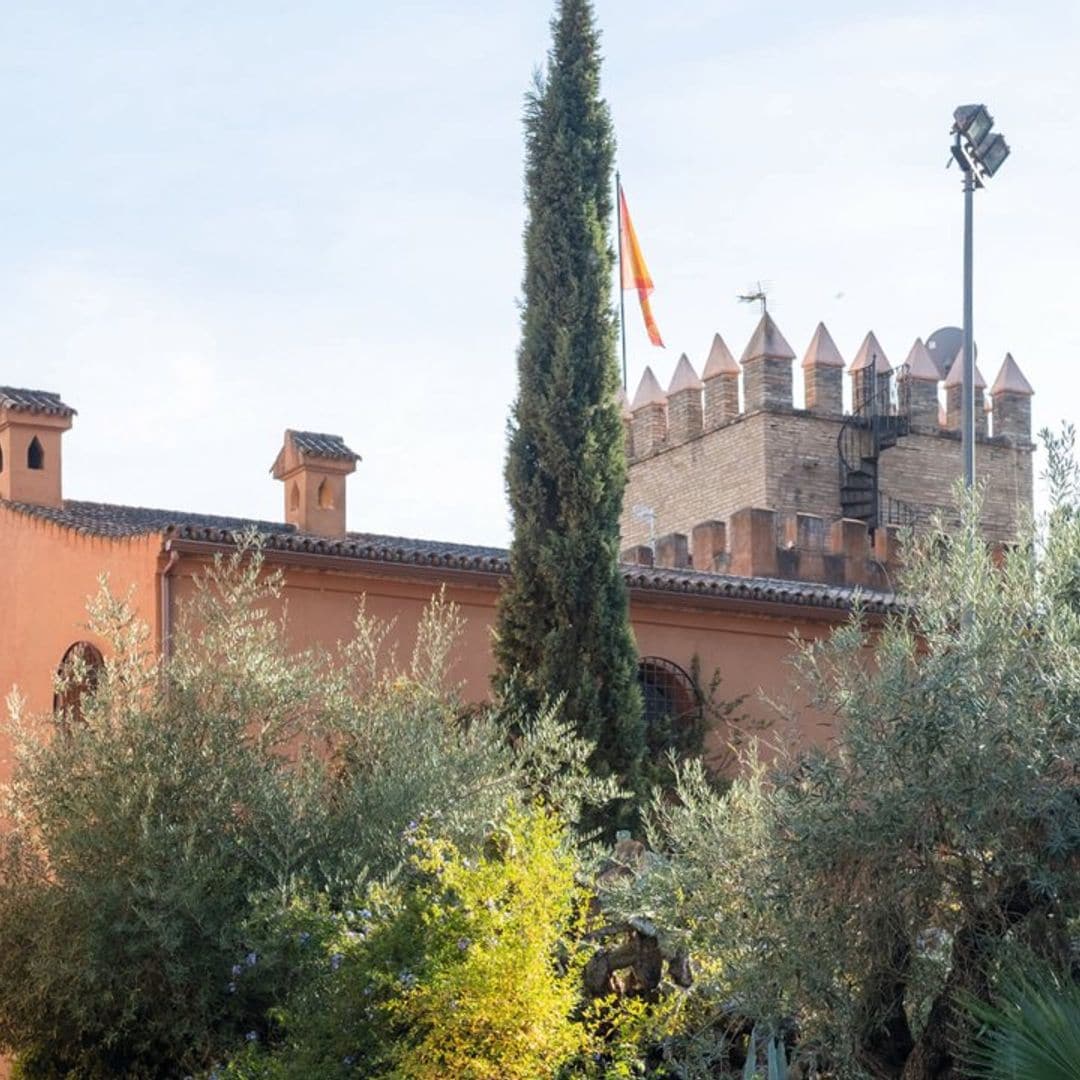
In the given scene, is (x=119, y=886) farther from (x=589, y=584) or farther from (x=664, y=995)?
(x=589, y=584)

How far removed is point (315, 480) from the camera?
20.9 meters

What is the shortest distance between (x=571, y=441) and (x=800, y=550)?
384 inches

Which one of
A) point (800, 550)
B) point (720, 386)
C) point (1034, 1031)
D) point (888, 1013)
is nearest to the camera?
point (1034, 1031)

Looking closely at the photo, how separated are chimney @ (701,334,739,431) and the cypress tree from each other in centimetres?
2203

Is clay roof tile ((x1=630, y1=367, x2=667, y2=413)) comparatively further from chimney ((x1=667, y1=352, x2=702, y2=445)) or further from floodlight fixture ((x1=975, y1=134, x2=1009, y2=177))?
floodlight fixture ((x1=975, y1=134, x2=1009, y2=177))

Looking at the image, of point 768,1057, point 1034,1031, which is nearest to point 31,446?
point 768,1057

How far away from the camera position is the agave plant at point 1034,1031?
8695mm

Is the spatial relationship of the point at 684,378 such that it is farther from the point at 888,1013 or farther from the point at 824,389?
the point at 888,1013

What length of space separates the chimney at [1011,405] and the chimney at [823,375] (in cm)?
365

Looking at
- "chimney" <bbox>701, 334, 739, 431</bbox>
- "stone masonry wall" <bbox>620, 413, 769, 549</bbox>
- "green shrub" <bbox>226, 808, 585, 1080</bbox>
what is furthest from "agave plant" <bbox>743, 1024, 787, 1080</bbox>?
"chimney" <bbox>701, 334, 739, 431</bbox>

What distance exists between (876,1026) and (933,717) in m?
1.38

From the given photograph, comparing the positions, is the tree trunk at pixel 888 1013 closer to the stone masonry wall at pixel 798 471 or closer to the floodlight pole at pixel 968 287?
the floodlight pole at pixel 968 287

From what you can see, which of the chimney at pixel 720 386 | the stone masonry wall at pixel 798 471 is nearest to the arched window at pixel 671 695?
the stone masonry wall at pixel 798 471

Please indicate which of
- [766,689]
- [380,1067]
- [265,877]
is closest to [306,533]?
[766,689]
